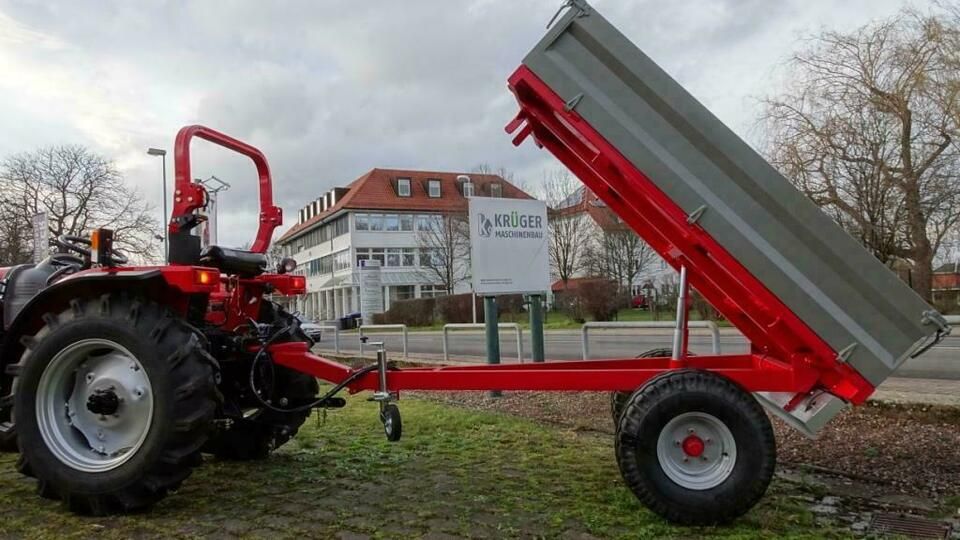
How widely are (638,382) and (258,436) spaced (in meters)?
2.99

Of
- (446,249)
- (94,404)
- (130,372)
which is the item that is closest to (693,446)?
(130,372)

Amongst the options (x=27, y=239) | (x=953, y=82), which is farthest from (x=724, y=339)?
(x=27, y=239)

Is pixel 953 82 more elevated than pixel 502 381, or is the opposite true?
pixel 953 82

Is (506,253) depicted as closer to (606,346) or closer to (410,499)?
(410,499)

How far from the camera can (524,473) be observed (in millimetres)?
4902

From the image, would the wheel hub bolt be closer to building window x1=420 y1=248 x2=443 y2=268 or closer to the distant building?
building window x1=420 y1=248 x2=443 y2=268

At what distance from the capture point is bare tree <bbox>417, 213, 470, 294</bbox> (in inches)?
1892

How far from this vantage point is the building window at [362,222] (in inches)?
2259

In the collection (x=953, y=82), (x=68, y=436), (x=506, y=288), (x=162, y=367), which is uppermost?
(x=953, y=82)

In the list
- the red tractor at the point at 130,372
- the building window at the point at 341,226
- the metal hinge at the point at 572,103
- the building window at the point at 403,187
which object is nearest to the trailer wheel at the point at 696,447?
the metal hinge at the point at 572,103

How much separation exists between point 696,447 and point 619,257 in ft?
131

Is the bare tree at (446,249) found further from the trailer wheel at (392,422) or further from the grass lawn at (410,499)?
the trailer wheel at (392,422)

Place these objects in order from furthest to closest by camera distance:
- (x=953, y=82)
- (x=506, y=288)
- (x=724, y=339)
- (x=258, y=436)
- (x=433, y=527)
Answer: (x=953, y=82) < (x=724, y=339) < (x=506, y=288) < (x=258, y=436) < (x=433, y=527)

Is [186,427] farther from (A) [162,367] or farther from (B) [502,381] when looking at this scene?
(B) [502,381]
